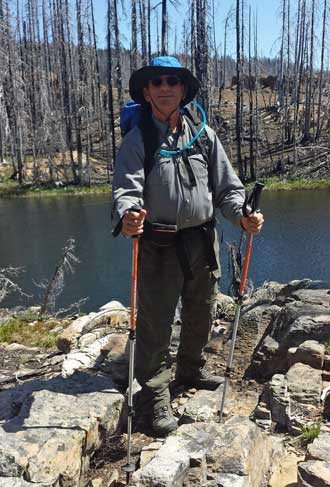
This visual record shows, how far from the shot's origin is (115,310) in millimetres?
6492

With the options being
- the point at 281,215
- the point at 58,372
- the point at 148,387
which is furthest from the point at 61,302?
the point at 281,215

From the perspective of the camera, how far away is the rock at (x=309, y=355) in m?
3.85

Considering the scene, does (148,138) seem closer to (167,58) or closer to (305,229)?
(167,58)

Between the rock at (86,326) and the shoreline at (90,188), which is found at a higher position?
the rock at (86,326)

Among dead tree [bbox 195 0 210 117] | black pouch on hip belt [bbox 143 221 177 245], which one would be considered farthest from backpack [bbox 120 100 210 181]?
dead tree [bbox 195 0 210 117]

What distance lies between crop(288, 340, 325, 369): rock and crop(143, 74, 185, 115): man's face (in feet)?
7.02

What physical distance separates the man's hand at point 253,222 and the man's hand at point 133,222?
0.73 metres

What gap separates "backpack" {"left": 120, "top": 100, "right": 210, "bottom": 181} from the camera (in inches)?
124

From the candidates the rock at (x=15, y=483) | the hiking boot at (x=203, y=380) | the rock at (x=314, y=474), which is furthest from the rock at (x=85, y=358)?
the rock at (x=314, y=474)

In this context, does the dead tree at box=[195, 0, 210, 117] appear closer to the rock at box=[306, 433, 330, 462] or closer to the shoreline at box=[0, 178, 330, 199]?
the shoreline at box=[0, 178, 330, 199]

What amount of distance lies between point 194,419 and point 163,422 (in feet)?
0.69

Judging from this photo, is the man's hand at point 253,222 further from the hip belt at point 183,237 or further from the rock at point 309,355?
the rock at point 309,355

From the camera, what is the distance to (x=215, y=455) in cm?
255

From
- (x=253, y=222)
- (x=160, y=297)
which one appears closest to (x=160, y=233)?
(x=160, y=297)
